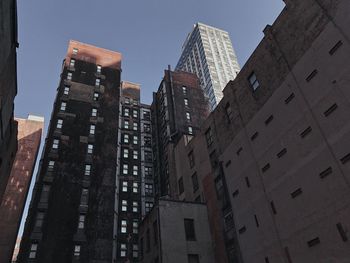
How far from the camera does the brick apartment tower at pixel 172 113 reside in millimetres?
61719

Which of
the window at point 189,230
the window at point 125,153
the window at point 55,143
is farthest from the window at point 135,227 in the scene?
the window at point 189,230

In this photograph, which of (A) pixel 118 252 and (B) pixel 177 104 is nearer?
(A) pixel 118 252

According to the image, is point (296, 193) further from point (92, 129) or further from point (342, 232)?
point (92, 129)

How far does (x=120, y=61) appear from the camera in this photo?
223 feet

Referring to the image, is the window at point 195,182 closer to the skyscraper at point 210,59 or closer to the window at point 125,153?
the window at point 125,153

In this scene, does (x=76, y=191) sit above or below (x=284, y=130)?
Result: above

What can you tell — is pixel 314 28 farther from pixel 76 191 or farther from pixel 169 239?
pixel 76 191

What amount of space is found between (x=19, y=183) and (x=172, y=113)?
127ft

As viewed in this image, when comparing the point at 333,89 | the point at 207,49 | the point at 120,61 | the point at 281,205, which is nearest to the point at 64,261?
the point at 281,205

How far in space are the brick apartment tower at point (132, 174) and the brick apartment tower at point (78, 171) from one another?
436 cm

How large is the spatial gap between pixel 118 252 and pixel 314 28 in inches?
1768

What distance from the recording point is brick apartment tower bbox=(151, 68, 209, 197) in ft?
202

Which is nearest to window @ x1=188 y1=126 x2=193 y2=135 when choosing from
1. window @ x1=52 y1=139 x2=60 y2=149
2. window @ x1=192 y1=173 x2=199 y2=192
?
window @ x1=192 y1=173 x2=199 y2=192

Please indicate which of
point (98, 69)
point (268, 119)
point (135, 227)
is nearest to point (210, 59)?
point (98, 69)
